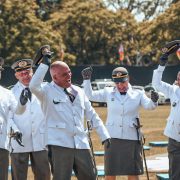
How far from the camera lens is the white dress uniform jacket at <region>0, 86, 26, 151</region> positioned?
17.4 feet

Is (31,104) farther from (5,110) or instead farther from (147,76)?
(147,76)

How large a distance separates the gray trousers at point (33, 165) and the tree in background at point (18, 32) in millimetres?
26193

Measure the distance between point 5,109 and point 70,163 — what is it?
116 cm

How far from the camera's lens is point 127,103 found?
21.4ft

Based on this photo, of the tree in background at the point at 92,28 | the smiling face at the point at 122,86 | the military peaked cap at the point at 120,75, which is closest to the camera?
the military peaked cap at the point at 120,75

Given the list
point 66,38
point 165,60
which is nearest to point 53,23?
point 66,38

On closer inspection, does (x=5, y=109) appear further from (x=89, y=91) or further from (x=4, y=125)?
(x=89, y=91)

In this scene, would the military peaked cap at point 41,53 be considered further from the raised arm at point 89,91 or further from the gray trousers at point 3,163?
the raised arm at point 89,91

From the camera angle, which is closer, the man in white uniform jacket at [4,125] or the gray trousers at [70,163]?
the gray trousers at [70,163]

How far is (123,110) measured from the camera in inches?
256

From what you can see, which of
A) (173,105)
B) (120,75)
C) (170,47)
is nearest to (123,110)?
(120,75)

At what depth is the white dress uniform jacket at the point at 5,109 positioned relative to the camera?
5.30m

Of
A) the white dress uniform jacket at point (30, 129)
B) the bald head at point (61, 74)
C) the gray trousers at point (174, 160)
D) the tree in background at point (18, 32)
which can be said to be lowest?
the gray trousers at point (174, 160)

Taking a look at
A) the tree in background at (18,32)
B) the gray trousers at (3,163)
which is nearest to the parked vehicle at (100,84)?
the tree in background at (18,32)
